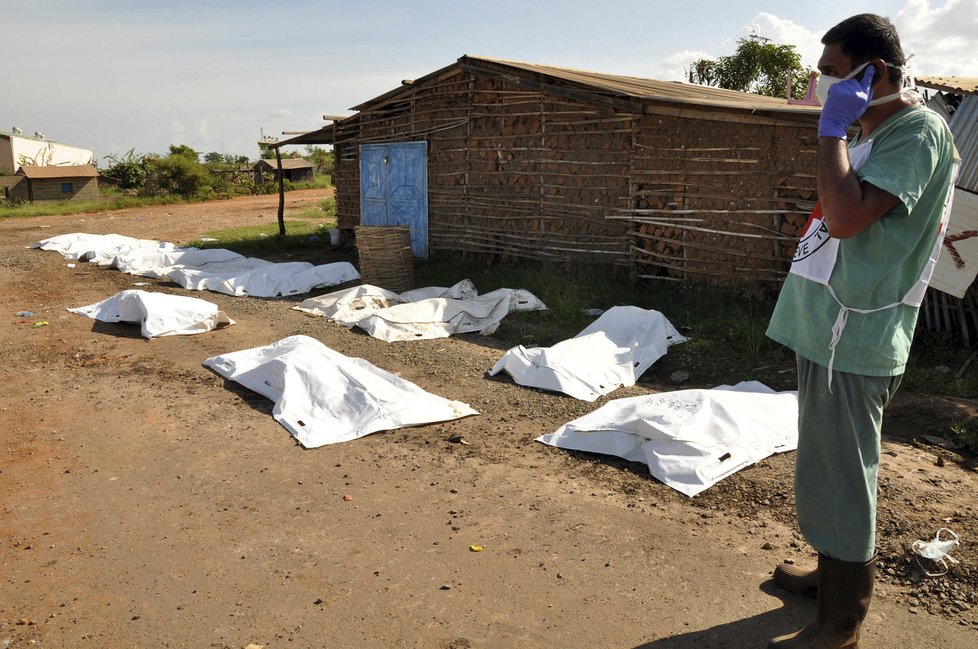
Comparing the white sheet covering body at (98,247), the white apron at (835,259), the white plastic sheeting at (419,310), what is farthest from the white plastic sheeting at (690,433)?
the white sheet covering body at (98,247)

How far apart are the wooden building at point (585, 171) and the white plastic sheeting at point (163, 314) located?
4.22 m

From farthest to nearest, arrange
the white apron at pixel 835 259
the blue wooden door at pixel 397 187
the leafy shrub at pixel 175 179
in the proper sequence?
the leafy shrub at pixel 175 179 < the blue wooden door at pixel 397 187 < the white apron at pixel 835 259

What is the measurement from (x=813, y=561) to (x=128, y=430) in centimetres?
398

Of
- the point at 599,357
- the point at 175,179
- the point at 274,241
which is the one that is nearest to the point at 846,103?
the point at 599,357

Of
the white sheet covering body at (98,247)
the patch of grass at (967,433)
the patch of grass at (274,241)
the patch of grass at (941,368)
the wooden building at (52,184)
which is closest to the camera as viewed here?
the patch of grass at (967,433)

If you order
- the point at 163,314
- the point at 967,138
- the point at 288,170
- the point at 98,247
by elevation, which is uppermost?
the point at 288,170

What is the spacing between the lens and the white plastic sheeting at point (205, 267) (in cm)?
970

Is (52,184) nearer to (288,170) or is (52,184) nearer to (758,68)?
(288,170)

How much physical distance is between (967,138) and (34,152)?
36.8m

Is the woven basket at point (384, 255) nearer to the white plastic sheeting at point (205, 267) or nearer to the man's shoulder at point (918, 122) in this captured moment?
the white plastic sheeting at point (205, 267)

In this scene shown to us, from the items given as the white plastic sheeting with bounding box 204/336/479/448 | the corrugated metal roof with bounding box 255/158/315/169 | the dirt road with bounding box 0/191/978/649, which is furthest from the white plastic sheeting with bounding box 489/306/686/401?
the corrugated metal roof with bounding box 255/158/315/169

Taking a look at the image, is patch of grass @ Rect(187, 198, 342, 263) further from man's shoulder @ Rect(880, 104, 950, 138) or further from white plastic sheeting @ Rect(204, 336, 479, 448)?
man's shoulder @ Rect(880, 104, 950, 138)

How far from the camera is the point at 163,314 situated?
288 inches

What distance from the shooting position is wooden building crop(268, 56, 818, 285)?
24.5 feet
